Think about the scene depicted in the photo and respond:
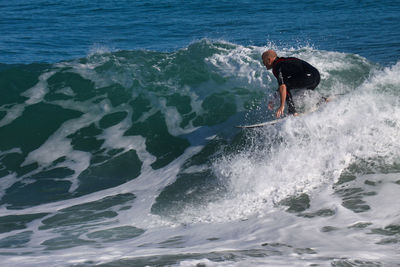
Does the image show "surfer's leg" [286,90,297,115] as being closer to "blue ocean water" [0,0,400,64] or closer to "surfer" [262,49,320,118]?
"surfer" [262,49,320,118]

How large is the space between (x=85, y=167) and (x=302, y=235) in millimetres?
4754

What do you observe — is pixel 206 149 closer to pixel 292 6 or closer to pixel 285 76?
pixel 285 76

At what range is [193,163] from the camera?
9273 millimetres

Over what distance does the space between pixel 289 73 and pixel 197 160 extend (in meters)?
2.15

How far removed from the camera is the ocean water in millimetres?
5660

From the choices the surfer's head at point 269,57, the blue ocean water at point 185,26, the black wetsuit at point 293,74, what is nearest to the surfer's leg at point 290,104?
the black wetsuit at point 293,74

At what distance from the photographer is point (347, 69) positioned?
12617 millimetres

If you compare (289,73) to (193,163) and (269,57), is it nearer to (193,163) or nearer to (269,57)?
(269,57)

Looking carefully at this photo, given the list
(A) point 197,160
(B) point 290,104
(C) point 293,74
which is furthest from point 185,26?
(C) point 293,74

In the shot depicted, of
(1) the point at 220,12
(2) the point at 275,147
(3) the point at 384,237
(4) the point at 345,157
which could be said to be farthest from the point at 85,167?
(1) the point at 220,12

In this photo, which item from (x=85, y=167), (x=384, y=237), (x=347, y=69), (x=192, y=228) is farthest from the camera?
(x=347, y=69)

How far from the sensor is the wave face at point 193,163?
18.6 ft

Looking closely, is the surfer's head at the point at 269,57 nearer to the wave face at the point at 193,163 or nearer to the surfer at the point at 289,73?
the surfer at the point at 289,73

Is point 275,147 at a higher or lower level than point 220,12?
lower
